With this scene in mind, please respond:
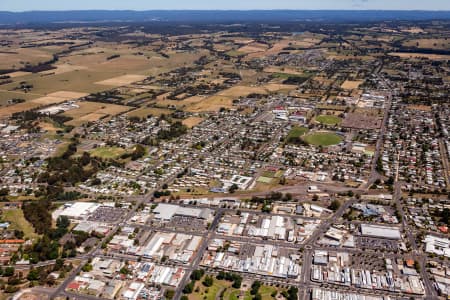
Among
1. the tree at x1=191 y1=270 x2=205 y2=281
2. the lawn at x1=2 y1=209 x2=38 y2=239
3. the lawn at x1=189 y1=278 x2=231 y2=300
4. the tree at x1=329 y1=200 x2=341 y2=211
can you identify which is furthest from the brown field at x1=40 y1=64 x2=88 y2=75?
the lawn at x1=189 y1=278 x2=231 y2=300

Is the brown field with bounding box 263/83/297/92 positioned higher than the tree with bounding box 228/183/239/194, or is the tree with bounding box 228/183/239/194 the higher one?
the brown field with bounding box 263/83/297/92

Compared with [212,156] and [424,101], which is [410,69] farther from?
[212,156]

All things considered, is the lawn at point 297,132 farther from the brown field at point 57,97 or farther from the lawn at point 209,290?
the brown field at point 57,97

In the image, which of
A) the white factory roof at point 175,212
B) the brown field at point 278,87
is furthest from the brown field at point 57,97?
the white factory roof at point 175,212

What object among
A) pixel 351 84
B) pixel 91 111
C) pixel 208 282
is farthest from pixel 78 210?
pixel 351 84

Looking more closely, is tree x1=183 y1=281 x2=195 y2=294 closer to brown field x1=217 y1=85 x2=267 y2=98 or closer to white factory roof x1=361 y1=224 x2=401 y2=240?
white factory roof x1=361 y1=224 x2=401 y2=240

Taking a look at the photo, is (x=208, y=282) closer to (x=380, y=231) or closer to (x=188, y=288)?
(x=188, y=288)
